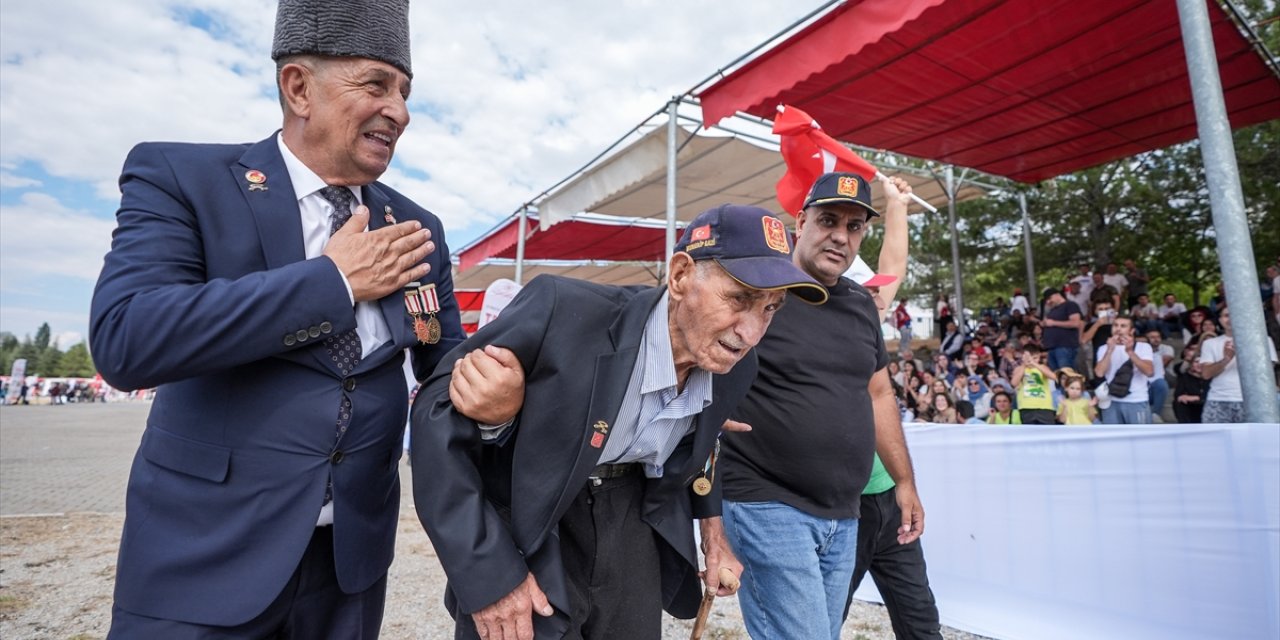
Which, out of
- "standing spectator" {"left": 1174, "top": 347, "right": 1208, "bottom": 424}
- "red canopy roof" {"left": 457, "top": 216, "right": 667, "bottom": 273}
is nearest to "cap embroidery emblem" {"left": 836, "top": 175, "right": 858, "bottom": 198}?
"standing spectator" {"left": 1174, "top": 347, "right": 1208, "bottom": 424}

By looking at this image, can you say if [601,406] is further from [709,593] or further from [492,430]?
[709,593]

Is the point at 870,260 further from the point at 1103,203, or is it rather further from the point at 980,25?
the point at 980,25

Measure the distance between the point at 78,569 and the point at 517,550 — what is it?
5.57m

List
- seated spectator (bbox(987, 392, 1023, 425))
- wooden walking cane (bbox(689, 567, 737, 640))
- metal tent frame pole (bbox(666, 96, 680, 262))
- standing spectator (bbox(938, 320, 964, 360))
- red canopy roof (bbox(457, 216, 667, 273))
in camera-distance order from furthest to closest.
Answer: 1. standing spectator (bbox(938, 320, 964, 360))
2. red canopy roof (bbox(457, 216, 667, 273))
3. seated spectator (bbox(987, 392, 1023, 425))
4. metal tent frame pole (bbox(666, 96, 680, 262))
5. wooden walking cane (bbox(689, 567, 737, 640))

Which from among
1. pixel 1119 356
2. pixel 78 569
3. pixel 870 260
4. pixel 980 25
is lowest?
pixel 78 569

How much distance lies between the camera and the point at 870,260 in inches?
798

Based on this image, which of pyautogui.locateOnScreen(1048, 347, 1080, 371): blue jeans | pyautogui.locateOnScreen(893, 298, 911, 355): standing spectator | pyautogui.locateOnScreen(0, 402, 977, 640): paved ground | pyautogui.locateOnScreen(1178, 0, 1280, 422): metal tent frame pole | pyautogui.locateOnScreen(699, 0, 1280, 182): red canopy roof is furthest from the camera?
pyautogui.locateOnScreen(893, 298, 911, 355): standing spectator

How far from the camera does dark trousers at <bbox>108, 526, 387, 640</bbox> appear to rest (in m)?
1.20

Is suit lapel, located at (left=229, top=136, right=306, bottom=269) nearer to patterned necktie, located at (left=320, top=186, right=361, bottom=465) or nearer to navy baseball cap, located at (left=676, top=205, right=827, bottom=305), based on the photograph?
patterned necktie, located at (left=320, top=186, right=361, bottom=465)

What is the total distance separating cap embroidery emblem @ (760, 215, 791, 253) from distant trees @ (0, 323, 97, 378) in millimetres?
116369

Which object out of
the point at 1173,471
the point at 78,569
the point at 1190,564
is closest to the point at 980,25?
the point at 1173,471

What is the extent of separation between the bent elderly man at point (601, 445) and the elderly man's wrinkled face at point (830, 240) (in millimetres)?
1044

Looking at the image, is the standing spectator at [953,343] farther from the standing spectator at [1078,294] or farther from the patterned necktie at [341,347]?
the patterned necktie at [341,347]

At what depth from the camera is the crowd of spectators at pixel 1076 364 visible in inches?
302
